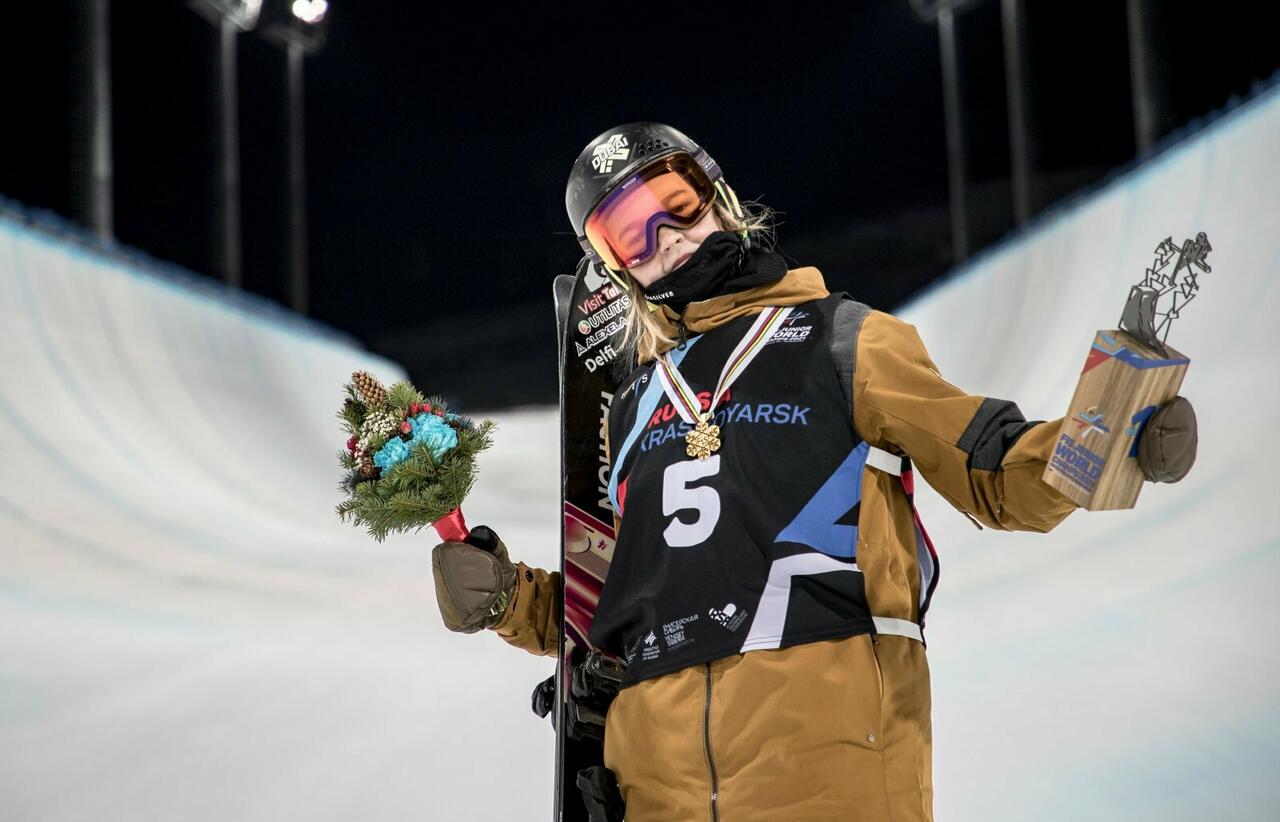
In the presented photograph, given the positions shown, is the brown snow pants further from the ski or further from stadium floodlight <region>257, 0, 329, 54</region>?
stadium floodlight <region>257, 0, 329, 54</region>

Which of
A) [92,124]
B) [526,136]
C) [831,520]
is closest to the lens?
[831,520]

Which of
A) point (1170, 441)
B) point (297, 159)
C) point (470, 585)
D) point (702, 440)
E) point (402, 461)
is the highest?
point (297, 159)

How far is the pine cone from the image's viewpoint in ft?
7.48

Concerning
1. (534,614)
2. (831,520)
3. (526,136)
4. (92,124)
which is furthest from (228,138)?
(831,520)

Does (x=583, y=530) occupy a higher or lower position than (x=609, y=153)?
lower

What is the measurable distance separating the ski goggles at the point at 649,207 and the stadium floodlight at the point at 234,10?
6448mm

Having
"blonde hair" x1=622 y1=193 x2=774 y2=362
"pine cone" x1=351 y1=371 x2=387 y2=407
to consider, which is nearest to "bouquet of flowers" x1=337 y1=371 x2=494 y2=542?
"pine cone" x1=351 y1=371 x2=387 y2=407

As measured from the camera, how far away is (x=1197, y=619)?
3.83m

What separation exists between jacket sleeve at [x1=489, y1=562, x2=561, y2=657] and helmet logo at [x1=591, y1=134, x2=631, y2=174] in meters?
0.77

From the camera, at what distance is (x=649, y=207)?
6.98 ft

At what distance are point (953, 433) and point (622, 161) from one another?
0.85 metres

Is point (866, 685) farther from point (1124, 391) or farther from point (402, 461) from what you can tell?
point (402, 461)

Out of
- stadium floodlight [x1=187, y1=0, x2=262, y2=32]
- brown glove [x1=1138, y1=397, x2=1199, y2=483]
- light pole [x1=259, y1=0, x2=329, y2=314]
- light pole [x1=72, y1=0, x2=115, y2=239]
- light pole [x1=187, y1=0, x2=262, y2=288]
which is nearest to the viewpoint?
brown glove [x1=1138, y1=397, x2=1199, y2=483]

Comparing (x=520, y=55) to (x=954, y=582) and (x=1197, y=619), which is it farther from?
(x=1197, y=619)
